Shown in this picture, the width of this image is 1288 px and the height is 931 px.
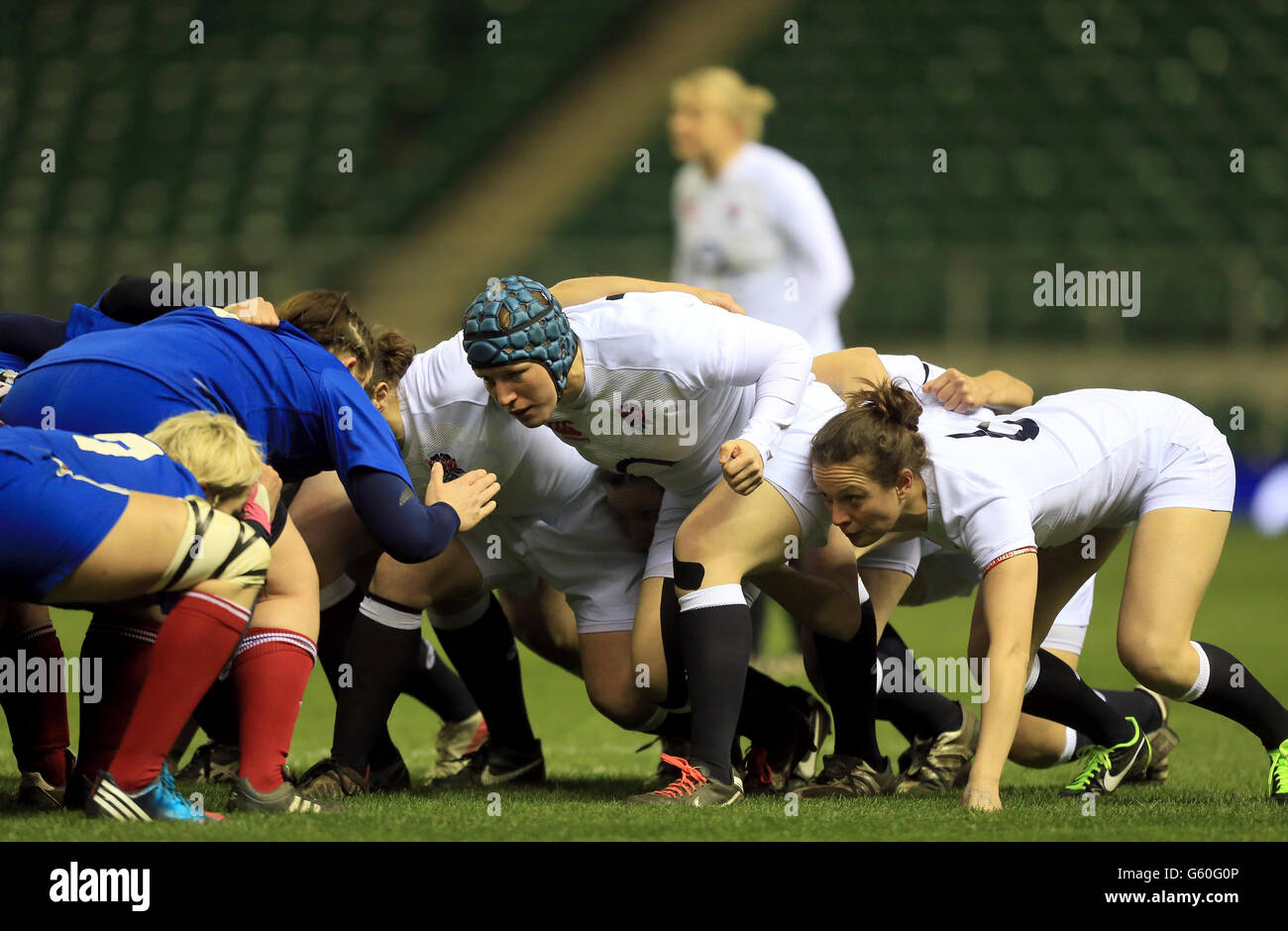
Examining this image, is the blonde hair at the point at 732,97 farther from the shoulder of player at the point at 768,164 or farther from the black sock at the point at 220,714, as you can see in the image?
the black sock at the point at 220,714

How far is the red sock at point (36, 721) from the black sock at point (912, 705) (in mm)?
2244

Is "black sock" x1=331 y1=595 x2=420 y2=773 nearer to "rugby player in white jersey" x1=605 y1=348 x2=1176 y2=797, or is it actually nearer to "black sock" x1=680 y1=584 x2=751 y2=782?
"rugby player in white jersey" x1=605 y1=348 x2=1176 y2=797

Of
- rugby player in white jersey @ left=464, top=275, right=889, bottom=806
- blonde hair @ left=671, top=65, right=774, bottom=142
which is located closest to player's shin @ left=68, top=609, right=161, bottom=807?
rugby player in white jersey @ left=464, top=275, right=889, bottom=806

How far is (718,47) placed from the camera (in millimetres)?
20250

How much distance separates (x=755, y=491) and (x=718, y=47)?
17.1 metres

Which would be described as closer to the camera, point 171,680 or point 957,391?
point 171,680

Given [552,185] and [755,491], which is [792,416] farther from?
[552,185]

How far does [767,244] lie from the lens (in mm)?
7391

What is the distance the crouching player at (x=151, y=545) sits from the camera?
3102 millimetres

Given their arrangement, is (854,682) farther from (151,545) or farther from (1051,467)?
(151,545)

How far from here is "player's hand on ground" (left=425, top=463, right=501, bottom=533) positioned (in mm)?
3816

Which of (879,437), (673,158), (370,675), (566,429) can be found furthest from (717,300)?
(673,158)

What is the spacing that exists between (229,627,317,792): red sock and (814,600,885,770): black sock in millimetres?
1479

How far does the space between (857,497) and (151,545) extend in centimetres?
166
